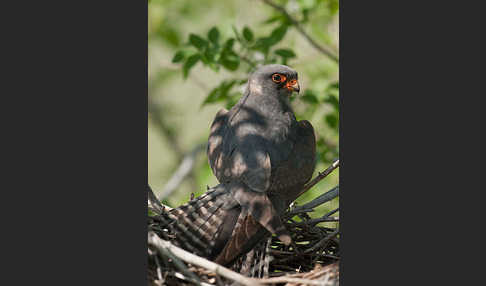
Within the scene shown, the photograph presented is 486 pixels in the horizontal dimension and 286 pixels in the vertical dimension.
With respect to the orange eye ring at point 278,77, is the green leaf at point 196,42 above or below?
above

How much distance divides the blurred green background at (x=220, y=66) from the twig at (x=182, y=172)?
0.02m

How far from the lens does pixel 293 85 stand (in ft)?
12.7

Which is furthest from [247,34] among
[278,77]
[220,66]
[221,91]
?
[278,77]

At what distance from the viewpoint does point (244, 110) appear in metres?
3.84

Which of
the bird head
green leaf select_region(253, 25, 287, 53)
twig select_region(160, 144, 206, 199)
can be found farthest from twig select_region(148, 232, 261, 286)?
twig select_region(160, 144, 206, 199)

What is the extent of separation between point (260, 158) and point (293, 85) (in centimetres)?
74

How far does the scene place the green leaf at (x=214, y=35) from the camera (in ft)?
14.4

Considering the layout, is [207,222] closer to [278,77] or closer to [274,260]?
[274,260]

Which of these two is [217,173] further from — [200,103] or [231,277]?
[200,103]

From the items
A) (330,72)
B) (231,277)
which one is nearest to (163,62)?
(330,72)

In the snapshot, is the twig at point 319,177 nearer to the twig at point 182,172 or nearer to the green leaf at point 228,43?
the green leaf at point 228,43

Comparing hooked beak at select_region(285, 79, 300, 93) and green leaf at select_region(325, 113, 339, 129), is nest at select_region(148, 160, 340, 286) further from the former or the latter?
green leaf at select_region(325, 113, 339, 129)

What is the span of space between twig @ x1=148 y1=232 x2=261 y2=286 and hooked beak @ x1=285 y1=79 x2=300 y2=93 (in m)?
1.58

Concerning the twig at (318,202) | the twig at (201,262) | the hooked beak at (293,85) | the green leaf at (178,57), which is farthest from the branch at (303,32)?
the twig at (201,262)
